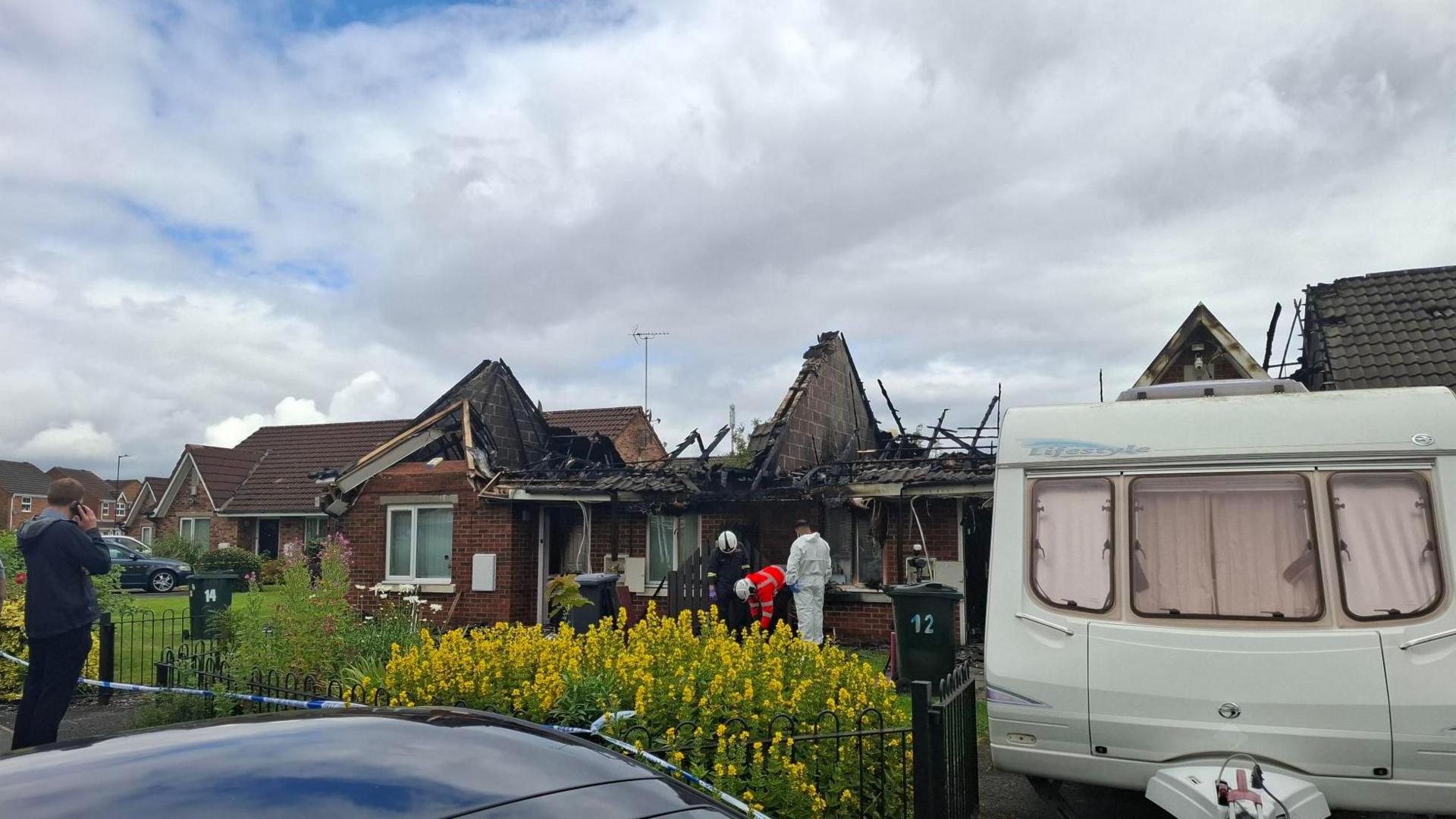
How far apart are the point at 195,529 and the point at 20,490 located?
55.5 meters

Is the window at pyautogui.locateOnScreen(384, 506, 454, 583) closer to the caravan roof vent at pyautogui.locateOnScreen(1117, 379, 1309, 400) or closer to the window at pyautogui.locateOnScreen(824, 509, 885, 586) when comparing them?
the window at pyautogui.locateOnScreen(824, 509, 885, 586)

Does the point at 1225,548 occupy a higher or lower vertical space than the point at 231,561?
higher

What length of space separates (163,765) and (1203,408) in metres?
5.17

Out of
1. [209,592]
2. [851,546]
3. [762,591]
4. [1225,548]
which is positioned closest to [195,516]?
[209,592]

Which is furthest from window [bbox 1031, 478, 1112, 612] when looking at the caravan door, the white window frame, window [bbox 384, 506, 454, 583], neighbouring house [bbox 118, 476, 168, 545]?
neighbouring house [bbox 118, 476, 168, 545]

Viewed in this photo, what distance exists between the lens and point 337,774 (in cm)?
183

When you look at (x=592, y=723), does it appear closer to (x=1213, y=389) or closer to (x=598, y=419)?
(x=1213, y=389)

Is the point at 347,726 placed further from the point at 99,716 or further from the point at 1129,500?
the point at 99,716

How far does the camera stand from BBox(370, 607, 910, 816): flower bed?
491cm

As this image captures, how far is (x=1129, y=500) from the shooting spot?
5.54 m

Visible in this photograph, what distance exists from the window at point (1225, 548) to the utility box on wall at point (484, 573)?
38.8ft

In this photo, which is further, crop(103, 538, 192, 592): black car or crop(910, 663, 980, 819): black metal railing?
crop(103, 538, 192, 592): black car

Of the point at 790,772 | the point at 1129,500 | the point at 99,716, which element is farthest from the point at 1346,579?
the point at 99,716

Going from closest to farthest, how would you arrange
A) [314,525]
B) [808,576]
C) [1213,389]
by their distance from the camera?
[1213,389] → [808,576] → [314,525]
